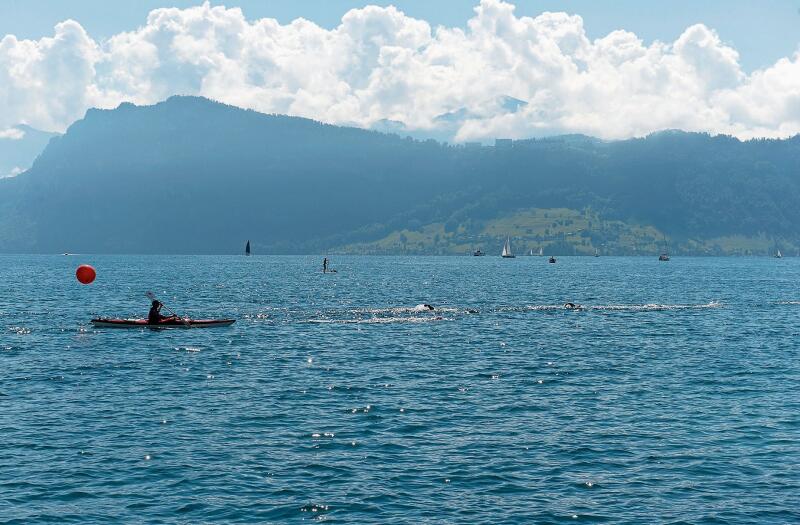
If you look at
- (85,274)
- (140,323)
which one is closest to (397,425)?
(140,323)

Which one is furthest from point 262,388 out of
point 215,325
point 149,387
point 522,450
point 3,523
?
point 215,325

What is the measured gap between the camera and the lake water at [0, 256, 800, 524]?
28.9m

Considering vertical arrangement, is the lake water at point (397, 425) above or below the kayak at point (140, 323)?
below

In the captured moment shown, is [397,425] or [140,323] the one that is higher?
[140,323]

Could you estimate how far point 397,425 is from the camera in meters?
40.0

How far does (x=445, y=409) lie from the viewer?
43.8m

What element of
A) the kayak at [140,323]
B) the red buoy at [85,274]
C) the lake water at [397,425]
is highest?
the red buoy at [85,274]

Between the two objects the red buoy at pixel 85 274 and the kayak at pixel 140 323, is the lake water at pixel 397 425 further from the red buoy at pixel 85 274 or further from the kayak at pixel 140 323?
the red buoy at pixel 85 274

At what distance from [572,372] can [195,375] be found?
27.2 metres

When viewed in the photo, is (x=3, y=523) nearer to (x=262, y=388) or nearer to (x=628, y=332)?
(x=262, y=388)

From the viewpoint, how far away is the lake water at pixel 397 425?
94.8 feet

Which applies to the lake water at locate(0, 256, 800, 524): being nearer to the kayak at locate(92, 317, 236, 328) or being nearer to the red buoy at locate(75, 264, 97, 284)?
the kayak at locate(92, 317, 236, 328)

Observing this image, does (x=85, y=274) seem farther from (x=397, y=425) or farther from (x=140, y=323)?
(x=397, y=425)

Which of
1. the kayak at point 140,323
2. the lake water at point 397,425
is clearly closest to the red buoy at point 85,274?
the kayak at point 140,323
